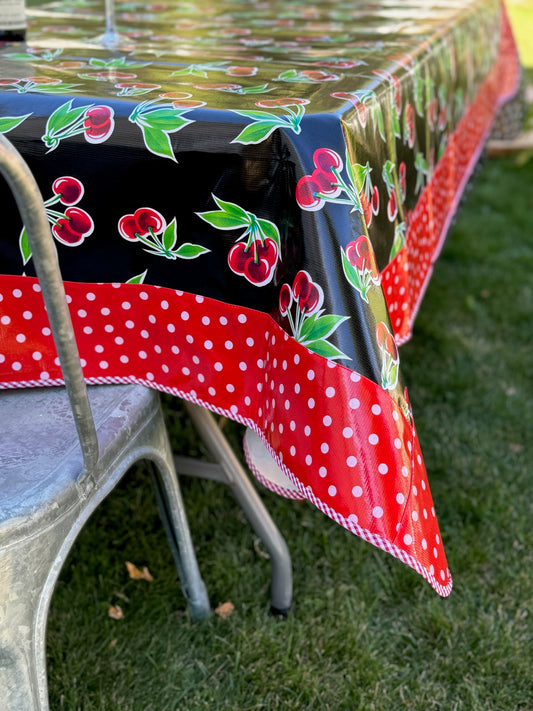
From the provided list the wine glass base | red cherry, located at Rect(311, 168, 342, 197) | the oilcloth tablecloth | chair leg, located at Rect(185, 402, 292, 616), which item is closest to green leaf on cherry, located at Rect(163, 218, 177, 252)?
the oilcloth tablecloth

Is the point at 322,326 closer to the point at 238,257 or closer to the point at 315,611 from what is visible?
the point at 238,257

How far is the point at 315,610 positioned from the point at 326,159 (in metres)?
0.93

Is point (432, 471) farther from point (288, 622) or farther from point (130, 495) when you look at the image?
point (130, 495)

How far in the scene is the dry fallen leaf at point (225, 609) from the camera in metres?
1.41

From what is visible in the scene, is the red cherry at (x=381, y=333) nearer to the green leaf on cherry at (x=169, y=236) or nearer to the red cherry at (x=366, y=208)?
the red cherry at (x=366, y=208)

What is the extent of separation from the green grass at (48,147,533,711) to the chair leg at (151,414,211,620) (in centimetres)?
6

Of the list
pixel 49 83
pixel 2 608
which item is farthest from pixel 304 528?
pixel 49 83

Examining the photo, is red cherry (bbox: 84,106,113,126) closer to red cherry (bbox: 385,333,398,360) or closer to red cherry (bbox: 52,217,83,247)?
red cherry (bbox: 52,217,83,247)

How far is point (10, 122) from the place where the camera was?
3.06 feet

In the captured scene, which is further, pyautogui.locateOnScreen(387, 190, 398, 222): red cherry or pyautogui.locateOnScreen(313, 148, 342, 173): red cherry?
pyautogui.locateOnScreen(387, 190, 398, 222): red cherry

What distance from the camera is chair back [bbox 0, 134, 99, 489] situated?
59 cm

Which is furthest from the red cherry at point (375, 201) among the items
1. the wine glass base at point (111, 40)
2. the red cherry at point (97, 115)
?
the wine glass base at point (111, 40)

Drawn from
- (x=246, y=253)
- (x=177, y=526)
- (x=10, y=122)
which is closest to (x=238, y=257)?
(x=246, y=253)

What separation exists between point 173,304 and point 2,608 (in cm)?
44
